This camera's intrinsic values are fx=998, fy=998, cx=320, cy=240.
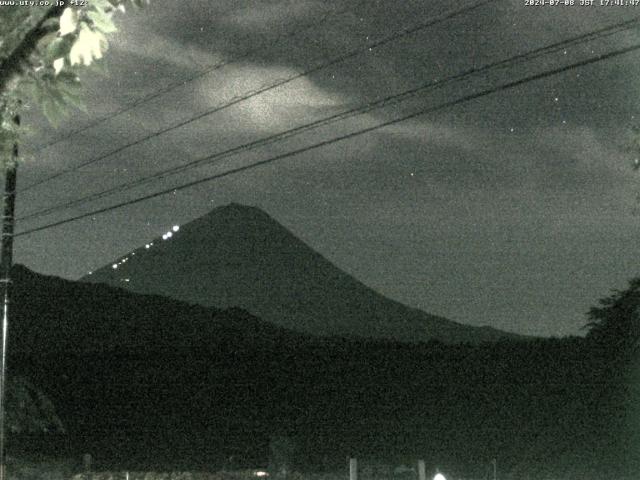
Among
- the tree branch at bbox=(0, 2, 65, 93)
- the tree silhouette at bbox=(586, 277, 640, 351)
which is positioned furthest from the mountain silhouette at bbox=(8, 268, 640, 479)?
the tree branch at bbox=(0, 2, 65, 93)

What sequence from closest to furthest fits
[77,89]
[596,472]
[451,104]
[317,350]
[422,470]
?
[77,89]
[451,104]
[422,470]
[596,472]
[317,350]

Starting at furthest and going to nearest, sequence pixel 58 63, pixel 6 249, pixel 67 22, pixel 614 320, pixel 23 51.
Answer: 1. pixel 614 320
2. pixel 6 249
3. pixel 23 51
4. pixel 58 63
5. pixel 67 22

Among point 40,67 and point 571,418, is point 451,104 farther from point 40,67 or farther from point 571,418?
point 571,418

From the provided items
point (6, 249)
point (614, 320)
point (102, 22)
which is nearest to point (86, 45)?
point (102, 22)

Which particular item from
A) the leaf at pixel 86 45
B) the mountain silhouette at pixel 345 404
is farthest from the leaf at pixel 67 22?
the mountain silhouette at pixel 345 404

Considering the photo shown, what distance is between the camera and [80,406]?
38219mm

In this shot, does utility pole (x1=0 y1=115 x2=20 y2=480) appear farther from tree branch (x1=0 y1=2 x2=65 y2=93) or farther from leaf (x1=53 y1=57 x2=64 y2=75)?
leaf (x1=53 y1=57 x2=64 y2=75)

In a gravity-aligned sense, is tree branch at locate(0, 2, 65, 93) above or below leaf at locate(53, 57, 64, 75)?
above

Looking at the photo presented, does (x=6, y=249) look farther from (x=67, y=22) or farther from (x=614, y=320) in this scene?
(x=614, y=320)

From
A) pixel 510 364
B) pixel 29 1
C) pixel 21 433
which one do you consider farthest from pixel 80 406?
pixel 29 1

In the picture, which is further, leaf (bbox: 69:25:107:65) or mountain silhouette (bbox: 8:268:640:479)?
mountain silhouette (bbox: 8:268:640:479)

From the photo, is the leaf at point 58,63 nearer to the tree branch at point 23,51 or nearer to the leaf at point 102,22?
the leaf at point 102,22

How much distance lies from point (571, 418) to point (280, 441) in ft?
38.3

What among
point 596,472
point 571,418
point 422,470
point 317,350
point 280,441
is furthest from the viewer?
point 317,350
